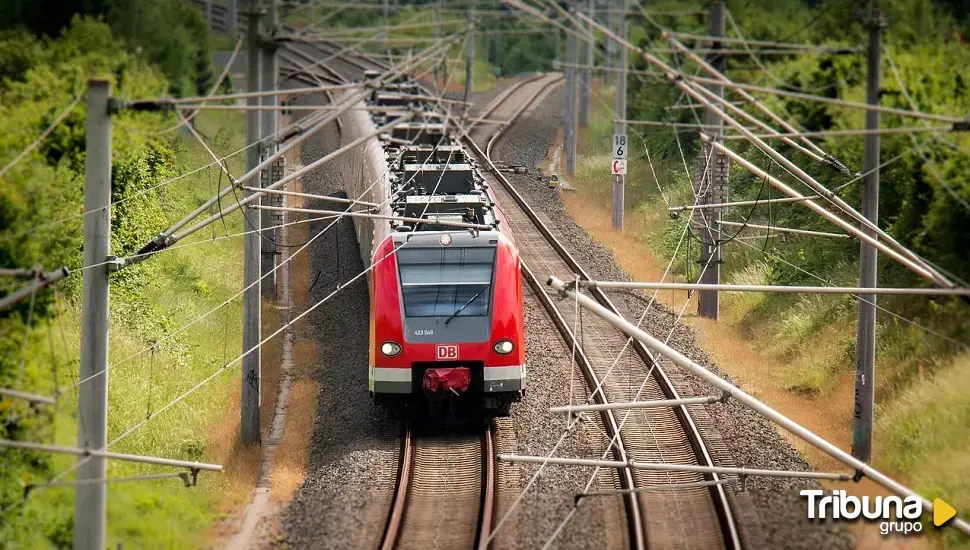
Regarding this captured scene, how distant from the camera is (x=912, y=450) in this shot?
1706 centimetres

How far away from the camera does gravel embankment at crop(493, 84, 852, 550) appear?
1442 centimetres

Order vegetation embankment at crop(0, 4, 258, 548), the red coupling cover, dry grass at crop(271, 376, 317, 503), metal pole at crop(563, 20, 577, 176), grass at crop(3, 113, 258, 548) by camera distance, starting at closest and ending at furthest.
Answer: vegetation embankment at crop(0, 4, 258, 548) → grass at crop(3, 113, 258, 548) → dry grass at crop(271, 376, 317, 503) → the red coupling cover → metal pole at crop(563, 20, 577, 176)

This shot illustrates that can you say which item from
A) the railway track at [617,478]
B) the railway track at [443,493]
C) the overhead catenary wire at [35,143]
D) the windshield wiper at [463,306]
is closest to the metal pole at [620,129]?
the railway track at [617,478]

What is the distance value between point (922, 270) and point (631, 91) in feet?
112

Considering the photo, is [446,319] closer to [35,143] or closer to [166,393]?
[166,393]

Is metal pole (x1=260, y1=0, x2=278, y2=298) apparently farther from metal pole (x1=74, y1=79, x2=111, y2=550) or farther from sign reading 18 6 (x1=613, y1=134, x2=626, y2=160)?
sign reading 18 6 (x1=613, y1=134, x2=626, y2=160)

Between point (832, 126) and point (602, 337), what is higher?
point (832, 126)

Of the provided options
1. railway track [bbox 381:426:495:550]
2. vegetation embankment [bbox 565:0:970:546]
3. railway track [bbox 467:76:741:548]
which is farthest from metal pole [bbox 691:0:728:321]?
railway track [bbox 381:426:495:550]

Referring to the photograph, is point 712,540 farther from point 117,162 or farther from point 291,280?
point 291,280

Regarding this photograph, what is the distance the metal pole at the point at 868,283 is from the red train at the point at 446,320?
4.77 m

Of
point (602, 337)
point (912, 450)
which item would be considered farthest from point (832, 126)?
point (912, 450)

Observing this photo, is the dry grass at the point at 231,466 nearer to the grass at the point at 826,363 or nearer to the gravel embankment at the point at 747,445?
the gravel embankment at the point at 747,445

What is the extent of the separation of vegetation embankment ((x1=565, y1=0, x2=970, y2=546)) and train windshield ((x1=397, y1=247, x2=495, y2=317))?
4.43m

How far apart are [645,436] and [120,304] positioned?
9751mm
